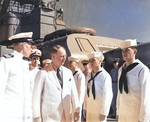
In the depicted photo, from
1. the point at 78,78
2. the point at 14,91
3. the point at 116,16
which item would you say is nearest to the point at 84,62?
the point at 78,78

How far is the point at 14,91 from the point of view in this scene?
1.53 m

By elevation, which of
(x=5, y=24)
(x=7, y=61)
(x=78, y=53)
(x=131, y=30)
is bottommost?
(x=7, y=61)

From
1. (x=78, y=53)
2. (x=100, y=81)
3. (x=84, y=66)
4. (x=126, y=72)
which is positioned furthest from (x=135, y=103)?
(x=78, y=53)

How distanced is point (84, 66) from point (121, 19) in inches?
32.1

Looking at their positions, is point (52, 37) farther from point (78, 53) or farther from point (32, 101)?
point (32, 101)

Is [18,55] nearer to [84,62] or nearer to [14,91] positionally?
[14,91]

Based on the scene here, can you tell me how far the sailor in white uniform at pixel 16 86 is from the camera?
147 centimetres

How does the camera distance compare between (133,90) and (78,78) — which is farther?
(78,78)

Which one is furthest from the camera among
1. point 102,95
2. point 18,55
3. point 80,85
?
point 80,85

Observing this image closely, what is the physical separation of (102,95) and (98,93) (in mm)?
54

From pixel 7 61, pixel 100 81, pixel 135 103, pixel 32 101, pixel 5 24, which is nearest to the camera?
pixel 7 61

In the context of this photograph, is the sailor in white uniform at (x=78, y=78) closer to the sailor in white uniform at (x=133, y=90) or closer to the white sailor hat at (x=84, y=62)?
the white sailor hat at (x=84, y=62)

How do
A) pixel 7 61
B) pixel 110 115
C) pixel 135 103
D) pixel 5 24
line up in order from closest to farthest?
pixel 7 61
pixel 135 103
pixel 110 115
pixel 5 24

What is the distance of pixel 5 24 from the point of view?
3.62 metres
